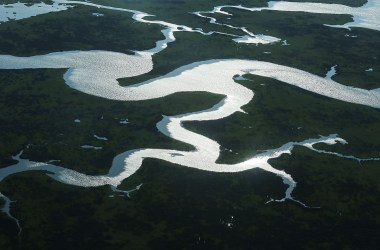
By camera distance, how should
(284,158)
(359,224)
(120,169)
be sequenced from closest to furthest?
(359,224)
(120,169)
(284,158)

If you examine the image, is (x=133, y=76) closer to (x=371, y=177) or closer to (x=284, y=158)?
(x=284, y=158)

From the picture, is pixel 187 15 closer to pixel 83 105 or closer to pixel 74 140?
pixel 83 105

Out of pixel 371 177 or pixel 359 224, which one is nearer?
pixel 359 224

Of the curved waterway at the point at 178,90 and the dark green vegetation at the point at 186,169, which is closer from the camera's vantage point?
the dark green vegetation at the point at 186,169

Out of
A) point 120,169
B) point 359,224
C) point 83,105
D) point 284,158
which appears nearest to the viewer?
point 359,224

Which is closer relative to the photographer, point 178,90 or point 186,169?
point 186,169

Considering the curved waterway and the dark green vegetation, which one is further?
the curved waterway

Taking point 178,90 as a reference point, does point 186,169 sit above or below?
below

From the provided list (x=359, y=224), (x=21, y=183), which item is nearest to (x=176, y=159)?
(x=21, y=183)
